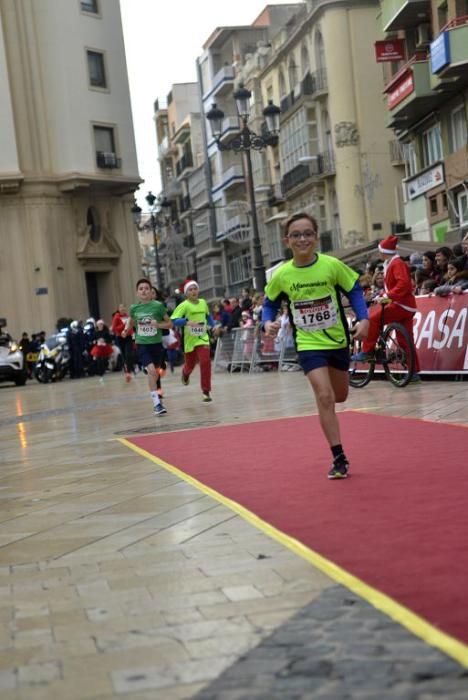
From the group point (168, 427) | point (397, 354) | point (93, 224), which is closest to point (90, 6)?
point (93, 224)

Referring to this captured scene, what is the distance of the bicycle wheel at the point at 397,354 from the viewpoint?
16453 mm

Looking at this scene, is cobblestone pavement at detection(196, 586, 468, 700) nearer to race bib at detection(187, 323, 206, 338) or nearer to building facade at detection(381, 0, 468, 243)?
race bib at detection(187, 323, 206, 338)

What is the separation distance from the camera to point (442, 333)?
1694cm

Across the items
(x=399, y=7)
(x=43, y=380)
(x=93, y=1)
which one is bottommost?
(x=43, y=380)

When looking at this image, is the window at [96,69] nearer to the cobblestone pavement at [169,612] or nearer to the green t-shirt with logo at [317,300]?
the cobblestone pavement at [169,612]

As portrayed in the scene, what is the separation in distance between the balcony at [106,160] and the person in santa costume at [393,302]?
119 feet

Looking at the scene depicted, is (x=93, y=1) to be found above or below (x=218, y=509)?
above

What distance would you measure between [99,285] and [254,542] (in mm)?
48694

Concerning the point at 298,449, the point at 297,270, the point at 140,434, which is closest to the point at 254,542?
the point at 297,270

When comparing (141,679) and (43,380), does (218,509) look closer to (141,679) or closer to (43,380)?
(141,679)

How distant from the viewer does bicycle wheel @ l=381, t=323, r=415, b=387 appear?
54.0 ft

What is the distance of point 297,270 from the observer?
8.67 m

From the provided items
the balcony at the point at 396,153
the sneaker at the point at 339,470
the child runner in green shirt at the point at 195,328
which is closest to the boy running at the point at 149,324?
the child runner in green shirt at the point at 195,328

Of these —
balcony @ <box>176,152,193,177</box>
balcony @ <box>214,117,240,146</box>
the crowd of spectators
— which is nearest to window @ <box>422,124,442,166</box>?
the crowd of spectators
